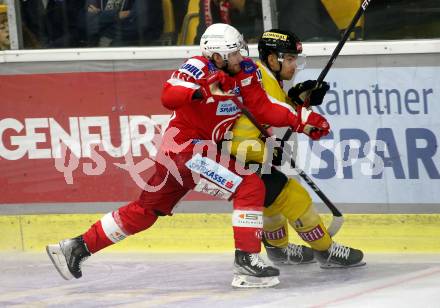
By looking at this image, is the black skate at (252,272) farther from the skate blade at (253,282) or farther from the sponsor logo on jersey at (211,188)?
the sponsor logo on jersey at (211,188)

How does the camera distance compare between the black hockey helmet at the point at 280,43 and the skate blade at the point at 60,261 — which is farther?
the skate blade at the point at 60,261

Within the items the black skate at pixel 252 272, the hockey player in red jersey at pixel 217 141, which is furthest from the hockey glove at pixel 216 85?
the black skate at pixel 252 272

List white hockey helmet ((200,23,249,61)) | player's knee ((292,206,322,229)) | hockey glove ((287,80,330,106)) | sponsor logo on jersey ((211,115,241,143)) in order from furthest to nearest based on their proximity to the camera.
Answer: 1. player's knee ((292,206,322,229))
2. hockey glove ((287,80,330,106))
3. sponsor logo on jersey ((211,115,241,143))
4. white hockey helmet ((200,23,249,61))

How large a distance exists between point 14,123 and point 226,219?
1.53 metres

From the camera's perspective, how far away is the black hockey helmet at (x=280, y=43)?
6211 millimetres

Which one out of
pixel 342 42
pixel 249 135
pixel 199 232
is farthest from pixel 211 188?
pixel 199 232

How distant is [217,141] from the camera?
20.3 feet

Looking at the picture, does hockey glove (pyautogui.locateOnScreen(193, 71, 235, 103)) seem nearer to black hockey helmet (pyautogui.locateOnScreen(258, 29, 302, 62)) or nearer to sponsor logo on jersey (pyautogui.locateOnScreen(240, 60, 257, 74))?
sponsor logo on jersey (pyautogui.locateOnScreen(240, 60, 257, 74))

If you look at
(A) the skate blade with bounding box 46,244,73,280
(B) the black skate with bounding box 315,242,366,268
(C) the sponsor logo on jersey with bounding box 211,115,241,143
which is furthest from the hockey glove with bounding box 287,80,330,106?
(A) the skate blade with bounding box 46,244,73,280

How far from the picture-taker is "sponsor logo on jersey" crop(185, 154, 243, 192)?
19.7 ft

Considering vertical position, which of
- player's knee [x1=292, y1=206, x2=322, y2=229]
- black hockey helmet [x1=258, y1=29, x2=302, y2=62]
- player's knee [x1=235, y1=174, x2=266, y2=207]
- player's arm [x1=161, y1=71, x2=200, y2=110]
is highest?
black hockey helmet [x1=258, y1=29, x2=302, y2=62]

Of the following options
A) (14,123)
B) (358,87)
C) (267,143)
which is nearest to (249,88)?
(267,143)

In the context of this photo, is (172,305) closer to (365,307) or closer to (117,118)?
(365,307)

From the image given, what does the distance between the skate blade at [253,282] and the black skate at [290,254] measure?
548mm
